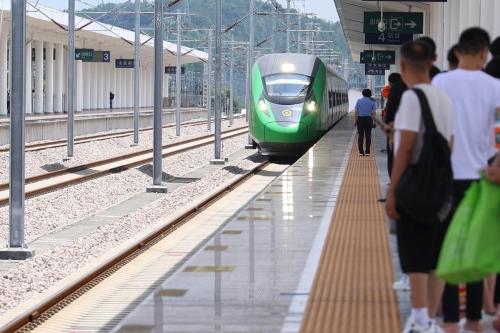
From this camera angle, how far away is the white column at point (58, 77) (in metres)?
52.5

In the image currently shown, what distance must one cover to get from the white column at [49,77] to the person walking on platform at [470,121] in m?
47.2

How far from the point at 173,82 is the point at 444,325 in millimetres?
97401

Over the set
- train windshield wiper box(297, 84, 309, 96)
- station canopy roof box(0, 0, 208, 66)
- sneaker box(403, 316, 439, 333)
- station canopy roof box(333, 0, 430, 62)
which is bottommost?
sneaker box(403, 316, 439, 333)

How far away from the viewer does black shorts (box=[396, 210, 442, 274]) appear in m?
4.61

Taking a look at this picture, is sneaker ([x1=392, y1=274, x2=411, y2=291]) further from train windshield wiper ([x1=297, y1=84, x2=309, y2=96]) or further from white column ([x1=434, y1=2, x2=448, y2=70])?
train windshield wiper ([x1=297, y1=84, x2=309, y2=96])

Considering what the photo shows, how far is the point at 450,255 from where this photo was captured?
363cm

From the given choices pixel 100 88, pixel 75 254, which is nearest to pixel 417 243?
pixel 75 254

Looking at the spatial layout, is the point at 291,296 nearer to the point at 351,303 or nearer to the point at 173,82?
the point at 351,303

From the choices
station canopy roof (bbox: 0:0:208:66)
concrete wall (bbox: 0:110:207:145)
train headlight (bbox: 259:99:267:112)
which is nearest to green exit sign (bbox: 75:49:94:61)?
station canopy roof (bbox: 0:0:208:66)

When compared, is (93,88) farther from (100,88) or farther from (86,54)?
(86,54)

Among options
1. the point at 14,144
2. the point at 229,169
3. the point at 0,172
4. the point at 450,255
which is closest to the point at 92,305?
the point at 14,144

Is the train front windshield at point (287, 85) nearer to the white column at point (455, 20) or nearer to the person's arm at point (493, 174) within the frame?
Result: the white column at point (455, 20)

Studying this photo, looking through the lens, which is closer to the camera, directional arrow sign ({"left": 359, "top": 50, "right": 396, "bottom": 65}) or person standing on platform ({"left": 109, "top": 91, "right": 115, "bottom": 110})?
directional arrow sign ({"left": 359, "top": 50, "right": 396, "bottom": 65})

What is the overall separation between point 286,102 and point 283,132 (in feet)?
2.56
